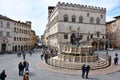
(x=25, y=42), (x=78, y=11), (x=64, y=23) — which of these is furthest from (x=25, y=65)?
(x=25, y=42)

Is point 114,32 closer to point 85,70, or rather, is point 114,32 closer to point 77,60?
point 77,60

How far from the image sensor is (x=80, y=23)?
50.1 metres

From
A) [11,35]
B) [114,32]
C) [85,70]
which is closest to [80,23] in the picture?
[114,32]

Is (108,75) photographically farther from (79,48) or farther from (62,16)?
(62,16)

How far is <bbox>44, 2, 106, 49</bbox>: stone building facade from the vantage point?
48.1 meters

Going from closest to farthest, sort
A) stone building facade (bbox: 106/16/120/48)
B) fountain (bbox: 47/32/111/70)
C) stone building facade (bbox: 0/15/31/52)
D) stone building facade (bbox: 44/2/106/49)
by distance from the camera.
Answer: fountain (bbox: 47/32/111/70)
stone building facade (bbox: 0/15/31/52)
stone building facade (bbox: 44/2/106/49)
stone building facade (bbox: 106/16/120/48)

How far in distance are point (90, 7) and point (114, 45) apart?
17.4m

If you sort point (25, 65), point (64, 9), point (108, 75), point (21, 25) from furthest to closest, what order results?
point (21, 25)
point (64, 9)
point (25, 65)
point (108, 75)

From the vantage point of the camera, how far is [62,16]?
4809cm

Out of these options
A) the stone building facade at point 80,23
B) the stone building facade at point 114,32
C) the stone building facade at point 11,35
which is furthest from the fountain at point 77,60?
the stone building facade at point 114,32

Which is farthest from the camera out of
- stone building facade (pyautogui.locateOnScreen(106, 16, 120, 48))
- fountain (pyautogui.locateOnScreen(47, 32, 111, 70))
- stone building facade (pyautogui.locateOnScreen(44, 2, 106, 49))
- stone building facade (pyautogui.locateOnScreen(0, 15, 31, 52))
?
stone building facade (pyautogui.locateOnScreen(106, 16, 120, 48))

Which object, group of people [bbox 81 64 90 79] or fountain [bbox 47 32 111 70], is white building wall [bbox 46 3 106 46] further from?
group of people [bbox 81 64 90 79]

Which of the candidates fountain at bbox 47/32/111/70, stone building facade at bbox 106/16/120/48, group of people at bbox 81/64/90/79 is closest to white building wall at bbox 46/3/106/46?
stone building facade at bbox 106/16/120/48

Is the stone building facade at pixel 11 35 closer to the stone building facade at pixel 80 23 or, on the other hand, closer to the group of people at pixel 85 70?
the stone building facade at pixel 80 23
